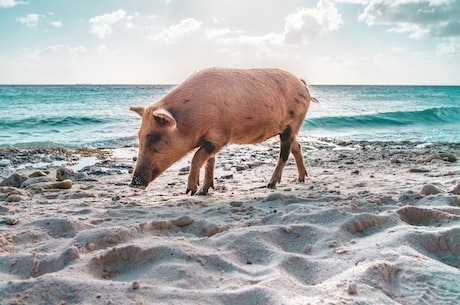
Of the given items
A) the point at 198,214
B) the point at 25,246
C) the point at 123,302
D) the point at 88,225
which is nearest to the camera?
→ the point at 123,302

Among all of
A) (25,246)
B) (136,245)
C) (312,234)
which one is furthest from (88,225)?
(312,234)

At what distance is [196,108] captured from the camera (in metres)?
5.38

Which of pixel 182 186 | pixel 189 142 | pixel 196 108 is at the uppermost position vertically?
pixel 196 108

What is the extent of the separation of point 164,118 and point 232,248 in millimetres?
2376

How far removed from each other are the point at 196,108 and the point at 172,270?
3053 millimetres

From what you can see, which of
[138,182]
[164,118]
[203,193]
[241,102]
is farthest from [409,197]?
[138,182]

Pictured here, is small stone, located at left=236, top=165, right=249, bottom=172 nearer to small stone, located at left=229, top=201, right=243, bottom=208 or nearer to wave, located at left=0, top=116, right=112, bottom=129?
small stone, located at left=229, top=201, right=243, bottom=208

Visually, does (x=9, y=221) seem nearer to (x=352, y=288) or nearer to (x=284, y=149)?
(x=352, y=288)

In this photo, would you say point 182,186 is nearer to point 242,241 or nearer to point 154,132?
point 154,132

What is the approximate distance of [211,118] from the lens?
5477 mm

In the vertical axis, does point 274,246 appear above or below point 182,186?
above

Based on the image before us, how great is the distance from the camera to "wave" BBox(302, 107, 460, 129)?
888 inches

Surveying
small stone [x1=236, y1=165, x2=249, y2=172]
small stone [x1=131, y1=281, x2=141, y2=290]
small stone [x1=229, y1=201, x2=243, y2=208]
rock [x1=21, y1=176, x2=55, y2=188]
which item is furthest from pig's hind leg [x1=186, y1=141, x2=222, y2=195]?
small stone [x1=131, y1=281, x2=141, y2=290]

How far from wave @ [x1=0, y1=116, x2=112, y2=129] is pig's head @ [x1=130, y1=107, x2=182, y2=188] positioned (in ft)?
51.5
